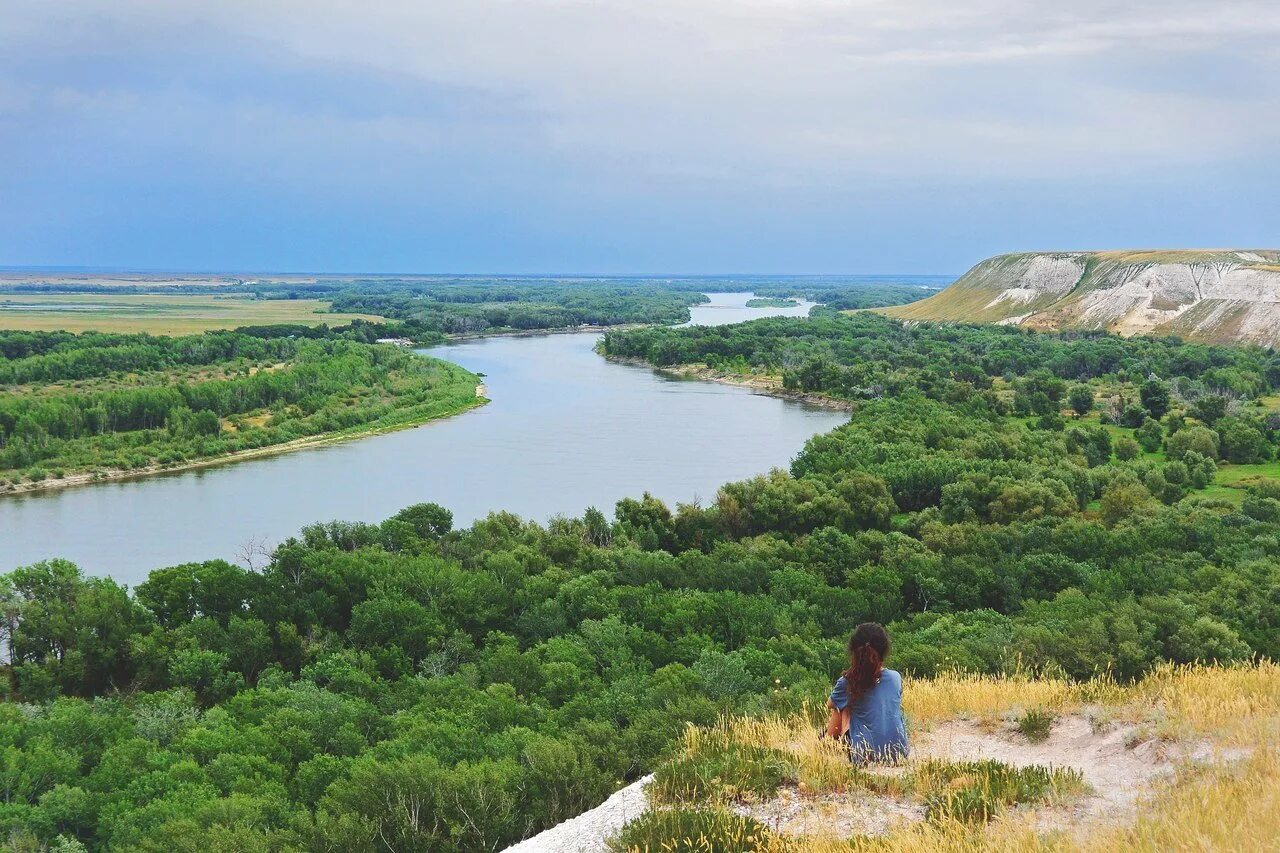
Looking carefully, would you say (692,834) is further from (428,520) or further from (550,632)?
(428,520)

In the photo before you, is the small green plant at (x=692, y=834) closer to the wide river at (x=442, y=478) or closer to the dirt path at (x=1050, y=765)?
the dirt path at (x=1050, y=765)

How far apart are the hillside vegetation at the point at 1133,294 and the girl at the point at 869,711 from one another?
8360cm

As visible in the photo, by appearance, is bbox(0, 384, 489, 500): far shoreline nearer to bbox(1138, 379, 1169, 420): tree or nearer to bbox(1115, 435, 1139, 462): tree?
bbox(1115, 435, 1139, 462): tree

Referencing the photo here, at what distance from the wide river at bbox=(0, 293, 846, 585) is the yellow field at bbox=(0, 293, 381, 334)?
191 ft

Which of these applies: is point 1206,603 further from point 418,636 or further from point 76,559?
point 76,559

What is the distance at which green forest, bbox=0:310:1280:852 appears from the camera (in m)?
9.45

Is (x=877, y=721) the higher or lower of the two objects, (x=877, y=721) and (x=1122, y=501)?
the higher

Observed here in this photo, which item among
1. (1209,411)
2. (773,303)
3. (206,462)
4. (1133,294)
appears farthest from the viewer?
(773,303)

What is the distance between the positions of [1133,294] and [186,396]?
85246 millimetres

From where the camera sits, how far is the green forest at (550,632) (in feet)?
31.0

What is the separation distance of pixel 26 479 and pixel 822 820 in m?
41.3

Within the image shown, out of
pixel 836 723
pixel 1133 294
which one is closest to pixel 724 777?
pixel 836 723

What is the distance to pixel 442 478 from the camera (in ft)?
122

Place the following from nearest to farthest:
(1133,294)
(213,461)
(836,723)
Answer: (836,723) < (213,461) < (1133,294)
